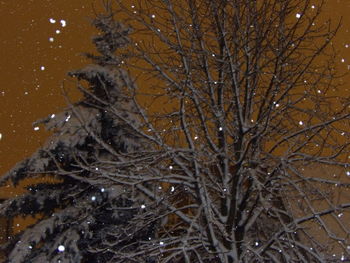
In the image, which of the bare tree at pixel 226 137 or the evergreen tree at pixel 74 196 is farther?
the evergreen tree at pixel 74 196

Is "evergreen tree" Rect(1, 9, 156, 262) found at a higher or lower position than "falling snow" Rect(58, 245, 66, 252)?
higher

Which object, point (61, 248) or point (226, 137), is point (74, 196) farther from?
point (226, 137)

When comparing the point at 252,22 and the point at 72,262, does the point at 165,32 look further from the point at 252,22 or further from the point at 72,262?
the point at 72,262

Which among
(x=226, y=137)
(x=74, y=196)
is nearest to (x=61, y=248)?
(x=74, y=196)

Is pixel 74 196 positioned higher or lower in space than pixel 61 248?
higher

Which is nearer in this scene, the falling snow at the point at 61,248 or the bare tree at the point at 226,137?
the bare tree at the point at 226,137

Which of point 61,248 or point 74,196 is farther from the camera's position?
point 74,196

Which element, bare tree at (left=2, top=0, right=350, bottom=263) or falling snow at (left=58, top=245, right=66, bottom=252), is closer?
bare tree at (left=2, top=0, right=350, bottom=263)

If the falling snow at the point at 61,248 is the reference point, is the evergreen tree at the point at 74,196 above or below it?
above

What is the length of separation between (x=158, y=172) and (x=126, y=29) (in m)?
3.93

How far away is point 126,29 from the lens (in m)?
11.3

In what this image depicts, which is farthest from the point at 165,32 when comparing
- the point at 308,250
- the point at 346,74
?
the point at 308,250

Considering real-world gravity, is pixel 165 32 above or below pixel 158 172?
above

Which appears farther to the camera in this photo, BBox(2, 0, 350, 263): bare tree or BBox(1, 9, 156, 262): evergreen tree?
BBox(1, 9, 156, 262): evergreen tree
